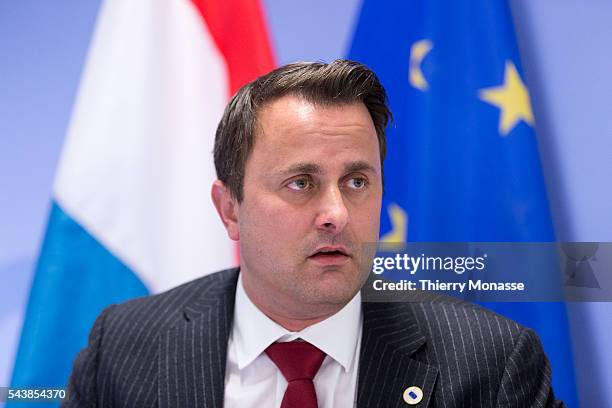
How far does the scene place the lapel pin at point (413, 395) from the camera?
1774 millimetres

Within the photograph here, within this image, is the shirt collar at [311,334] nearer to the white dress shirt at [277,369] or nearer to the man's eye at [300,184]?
the white dress shirt at [277,369]

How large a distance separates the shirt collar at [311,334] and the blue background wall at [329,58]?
83cm

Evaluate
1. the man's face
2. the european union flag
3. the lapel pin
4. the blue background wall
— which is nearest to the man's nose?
the man's face

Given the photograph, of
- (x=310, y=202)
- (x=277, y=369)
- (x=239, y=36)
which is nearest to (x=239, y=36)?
(x=239, y=36)

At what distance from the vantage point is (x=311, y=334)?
6.16ft

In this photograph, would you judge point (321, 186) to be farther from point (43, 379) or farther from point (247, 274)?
point (43, 379)

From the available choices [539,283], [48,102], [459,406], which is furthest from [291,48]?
[459,406]

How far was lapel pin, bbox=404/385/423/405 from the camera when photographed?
69.9 inches

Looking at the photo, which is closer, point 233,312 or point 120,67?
point 233,312

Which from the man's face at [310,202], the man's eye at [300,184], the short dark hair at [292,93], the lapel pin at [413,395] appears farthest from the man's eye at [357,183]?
the lapel pin at [413,395]

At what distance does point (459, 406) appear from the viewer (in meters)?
1.78

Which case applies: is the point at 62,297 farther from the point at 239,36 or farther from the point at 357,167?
the point at 357,167

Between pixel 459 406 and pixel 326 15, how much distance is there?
4.84 feet

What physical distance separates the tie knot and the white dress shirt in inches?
0.8
